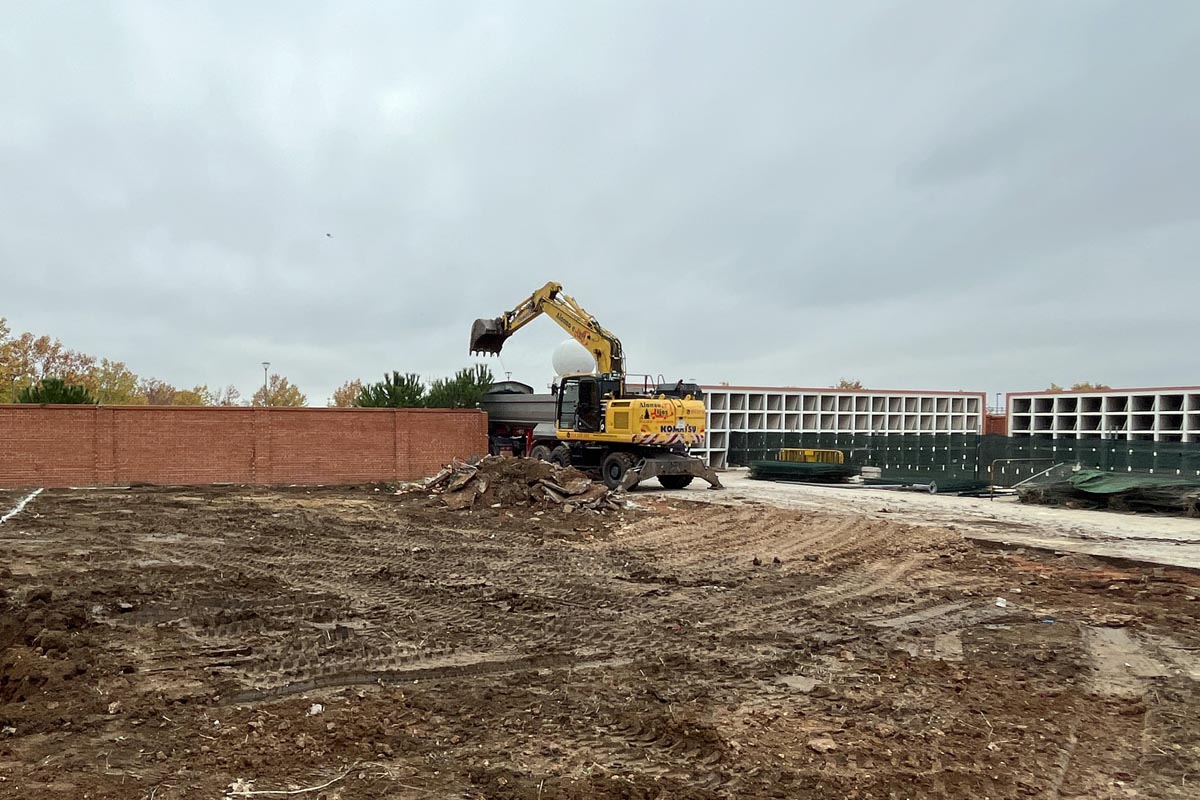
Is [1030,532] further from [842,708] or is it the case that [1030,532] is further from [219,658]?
[219,658]

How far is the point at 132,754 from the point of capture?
4.19 m

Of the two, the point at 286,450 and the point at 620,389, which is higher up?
the point at 620,389

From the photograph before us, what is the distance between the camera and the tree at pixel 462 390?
27.7 meters

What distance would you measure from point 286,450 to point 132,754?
21062 millimetres

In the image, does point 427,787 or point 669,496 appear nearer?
point 427,787

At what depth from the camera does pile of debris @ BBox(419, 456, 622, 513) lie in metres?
16.3

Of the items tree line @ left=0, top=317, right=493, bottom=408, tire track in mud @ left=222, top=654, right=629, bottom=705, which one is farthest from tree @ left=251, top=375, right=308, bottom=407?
tire track in mud @ left=222, top=654, right=629, bottom=705

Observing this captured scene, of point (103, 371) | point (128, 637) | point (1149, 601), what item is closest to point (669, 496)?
point (1149, 601)

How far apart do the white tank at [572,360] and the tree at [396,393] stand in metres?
5.16

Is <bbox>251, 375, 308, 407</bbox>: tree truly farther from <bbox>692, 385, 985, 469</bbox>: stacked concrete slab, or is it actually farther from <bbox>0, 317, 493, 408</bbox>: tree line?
<bbox>692, 385, 985, 469</bbox>: stacked concrete slab

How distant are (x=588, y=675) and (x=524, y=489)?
11121 millimetres

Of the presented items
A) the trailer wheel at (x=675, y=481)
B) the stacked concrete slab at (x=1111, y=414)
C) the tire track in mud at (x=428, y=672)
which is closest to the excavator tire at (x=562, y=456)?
the trailer wheel at (x=675, y=481)

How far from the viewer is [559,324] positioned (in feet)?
73.2

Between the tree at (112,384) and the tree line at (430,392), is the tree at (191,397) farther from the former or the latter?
the tree line at (430,392)
